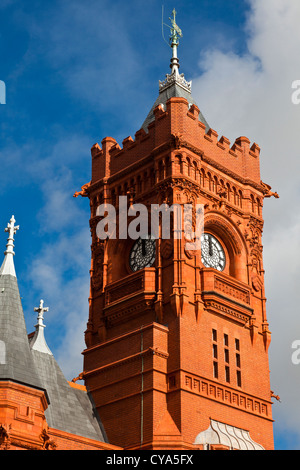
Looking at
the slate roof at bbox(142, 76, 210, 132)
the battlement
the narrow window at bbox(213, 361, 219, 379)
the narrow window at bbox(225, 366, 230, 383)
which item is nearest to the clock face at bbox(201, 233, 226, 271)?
the battlement

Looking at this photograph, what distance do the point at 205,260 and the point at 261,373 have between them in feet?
24.0

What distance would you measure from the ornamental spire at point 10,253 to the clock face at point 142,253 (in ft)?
34.9

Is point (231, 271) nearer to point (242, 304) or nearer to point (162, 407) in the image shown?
point (242, 304)

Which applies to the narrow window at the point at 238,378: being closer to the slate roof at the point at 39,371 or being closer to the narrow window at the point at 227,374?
the narrow window at the point at 227,374

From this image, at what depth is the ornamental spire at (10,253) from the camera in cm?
4209

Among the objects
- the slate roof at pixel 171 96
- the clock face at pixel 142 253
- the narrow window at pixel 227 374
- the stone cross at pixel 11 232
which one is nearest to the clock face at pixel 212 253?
the clock face at pixel 142 253

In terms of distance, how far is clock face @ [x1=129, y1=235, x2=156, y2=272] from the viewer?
5138 cm

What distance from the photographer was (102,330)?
51.2 metres

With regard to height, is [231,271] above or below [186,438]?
above

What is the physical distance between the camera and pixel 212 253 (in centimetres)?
5234

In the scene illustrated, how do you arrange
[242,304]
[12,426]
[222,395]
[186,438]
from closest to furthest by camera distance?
[12,426] < [186,438] < [222,395] < [242,304]

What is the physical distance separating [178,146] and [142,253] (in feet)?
22.1

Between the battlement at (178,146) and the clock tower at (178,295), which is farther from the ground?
the battlement at (178,146)

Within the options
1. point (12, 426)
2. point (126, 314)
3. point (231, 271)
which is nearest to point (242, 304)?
point (231, 271)
